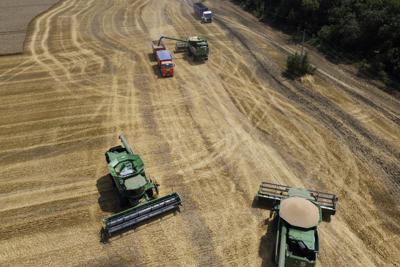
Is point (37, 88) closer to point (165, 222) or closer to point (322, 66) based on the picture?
point (165, 222)

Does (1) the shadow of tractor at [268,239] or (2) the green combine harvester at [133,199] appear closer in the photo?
(1) the shadow of tractor at [268,239]

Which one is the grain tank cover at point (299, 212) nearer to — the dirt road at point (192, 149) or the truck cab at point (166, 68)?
the dirt road at point (192, 149)

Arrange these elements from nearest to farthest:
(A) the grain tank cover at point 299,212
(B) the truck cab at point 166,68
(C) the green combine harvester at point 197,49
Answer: (A) the grain tank cover at point 299,212 < (B) the truck cab at point 166,68 < (C) the green combine harvester at point 197,49

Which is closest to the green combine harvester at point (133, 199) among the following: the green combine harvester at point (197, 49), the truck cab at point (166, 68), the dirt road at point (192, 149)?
the dirt road at point (192, 149)

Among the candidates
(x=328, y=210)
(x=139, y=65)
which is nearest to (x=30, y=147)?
(x=139, y=65)

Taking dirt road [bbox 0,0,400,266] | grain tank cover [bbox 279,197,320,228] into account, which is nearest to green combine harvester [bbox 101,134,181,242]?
dirt road [bbox 0,0,400,266]

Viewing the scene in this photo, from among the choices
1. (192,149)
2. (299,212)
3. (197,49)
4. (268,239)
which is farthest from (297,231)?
(197,49)
